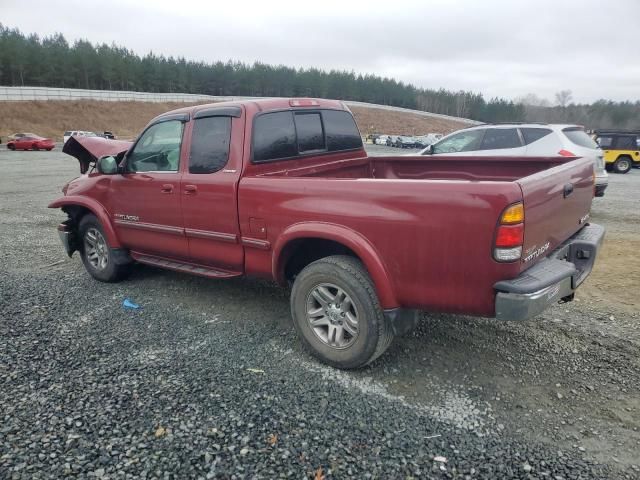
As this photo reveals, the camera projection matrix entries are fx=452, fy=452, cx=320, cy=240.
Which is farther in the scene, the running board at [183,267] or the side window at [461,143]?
the side window at [461,143]

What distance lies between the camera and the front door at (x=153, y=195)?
433 cm

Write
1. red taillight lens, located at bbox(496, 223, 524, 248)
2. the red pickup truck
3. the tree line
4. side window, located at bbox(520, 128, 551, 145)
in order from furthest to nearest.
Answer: the tree line < side window, located at bbox(520, 128, 551, 145) < the red pickup truck < red taillight lens, located at bbox(496, 223, 524, 248)

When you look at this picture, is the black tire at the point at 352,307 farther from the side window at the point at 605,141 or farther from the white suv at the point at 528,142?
the side window at the point at 605,141

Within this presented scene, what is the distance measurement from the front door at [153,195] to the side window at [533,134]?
22.3ft

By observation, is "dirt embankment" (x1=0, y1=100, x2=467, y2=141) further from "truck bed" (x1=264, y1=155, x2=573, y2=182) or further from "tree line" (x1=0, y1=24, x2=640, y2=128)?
"truck bed" (x1=264, y1=155, x2=573, y2=182)

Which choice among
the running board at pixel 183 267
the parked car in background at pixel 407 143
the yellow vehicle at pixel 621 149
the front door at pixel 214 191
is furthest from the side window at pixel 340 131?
the parked car in background at pixel 407 143

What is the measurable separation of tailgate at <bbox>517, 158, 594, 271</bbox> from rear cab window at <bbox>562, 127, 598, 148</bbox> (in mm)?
5594

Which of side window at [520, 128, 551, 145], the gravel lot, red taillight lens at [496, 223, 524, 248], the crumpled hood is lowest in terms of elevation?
the gravel lot

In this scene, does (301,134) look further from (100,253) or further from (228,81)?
(228,81)

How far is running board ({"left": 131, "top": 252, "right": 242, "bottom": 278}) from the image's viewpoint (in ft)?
13.6

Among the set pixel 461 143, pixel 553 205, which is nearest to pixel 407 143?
pixel 461 143

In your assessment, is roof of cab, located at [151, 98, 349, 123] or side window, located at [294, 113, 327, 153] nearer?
roof of cab, located at [151, 98, 349, 123]

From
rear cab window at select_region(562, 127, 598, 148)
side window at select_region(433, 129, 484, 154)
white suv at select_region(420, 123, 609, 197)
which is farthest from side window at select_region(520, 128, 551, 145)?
side window at select_region(433, 129, 484, 154)

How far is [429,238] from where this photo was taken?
2.79 m
